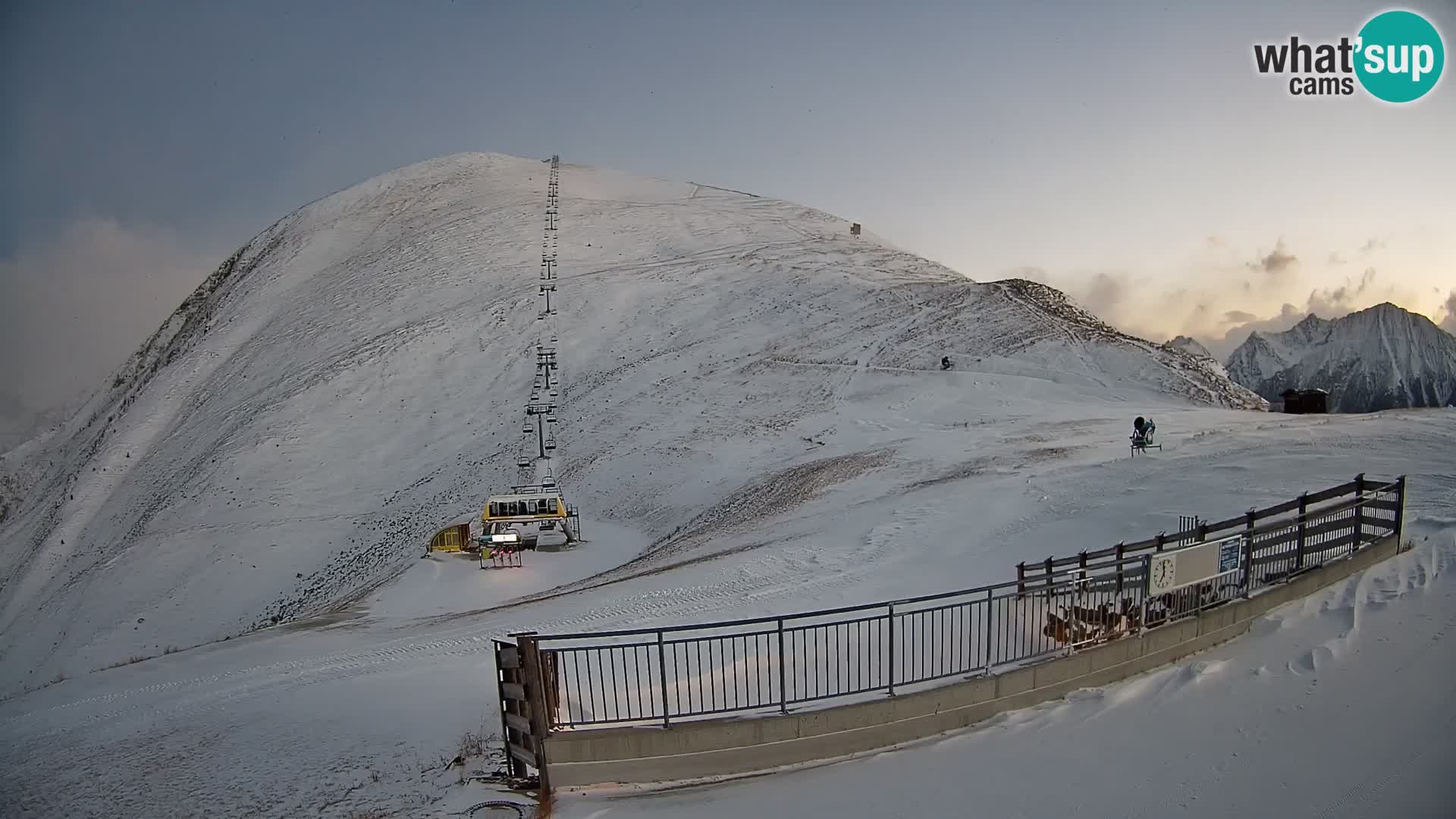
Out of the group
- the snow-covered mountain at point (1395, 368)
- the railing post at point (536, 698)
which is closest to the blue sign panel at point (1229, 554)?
the railing post at point (536, 698)

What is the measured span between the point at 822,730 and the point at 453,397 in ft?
135

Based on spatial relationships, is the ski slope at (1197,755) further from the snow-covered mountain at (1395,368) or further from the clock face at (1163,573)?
the snow-covered mountain at (1395,368)

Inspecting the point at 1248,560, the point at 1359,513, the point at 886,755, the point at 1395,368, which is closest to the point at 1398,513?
the point at 1359,513

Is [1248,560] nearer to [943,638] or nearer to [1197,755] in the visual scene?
[1197,755]

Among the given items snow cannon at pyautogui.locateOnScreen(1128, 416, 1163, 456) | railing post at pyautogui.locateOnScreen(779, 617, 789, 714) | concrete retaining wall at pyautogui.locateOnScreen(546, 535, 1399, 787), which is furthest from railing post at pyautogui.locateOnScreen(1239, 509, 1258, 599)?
snow cannon at pyautogui.locateOnScreen(1128, 416, 1163, 456)

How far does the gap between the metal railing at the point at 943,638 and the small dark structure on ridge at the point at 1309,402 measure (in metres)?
26.1

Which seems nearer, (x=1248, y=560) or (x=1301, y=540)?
(x=1248, y=560)

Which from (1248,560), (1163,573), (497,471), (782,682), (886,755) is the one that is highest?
(1163,573)

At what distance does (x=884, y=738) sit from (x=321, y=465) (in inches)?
1506

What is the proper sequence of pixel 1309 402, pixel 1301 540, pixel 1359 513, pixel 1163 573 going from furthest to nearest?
1. pixel 1309 402
2. pixel 1359 513
3. pixel 1301 540
4. pixel 1163 573

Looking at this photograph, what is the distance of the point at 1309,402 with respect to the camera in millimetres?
34844

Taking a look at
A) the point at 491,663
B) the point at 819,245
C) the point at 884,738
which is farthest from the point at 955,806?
the point at 819,245

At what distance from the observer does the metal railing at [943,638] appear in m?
8.70

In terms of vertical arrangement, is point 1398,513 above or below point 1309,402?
below
